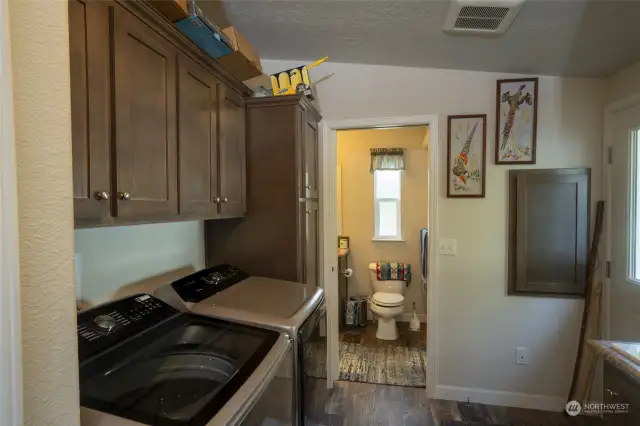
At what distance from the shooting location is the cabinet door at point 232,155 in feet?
5.48

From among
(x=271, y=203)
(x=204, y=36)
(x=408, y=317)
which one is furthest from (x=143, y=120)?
(x=408, y=317)

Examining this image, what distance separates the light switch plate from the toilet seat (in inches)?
46.9

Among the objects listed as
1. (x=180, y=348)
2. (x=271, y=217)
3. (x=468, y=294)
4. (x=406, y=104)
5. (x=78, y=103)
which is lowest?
(x=468, y=294)

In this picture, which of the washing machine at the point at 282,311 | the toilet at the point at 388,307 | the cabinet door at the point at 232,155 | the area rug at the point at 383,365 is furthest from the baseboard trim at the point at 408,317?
the cabinet door at the point at 232,155

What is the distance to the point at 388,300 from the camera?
342 cm

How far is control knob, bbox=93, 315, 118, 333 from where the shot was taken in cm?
105

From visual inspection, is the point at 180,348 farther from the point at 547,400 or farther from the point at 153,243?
the point at 547,400

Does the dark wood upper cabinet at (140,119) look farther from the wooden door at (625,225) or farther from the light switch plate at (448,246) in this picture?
the wooden door at (625,225)

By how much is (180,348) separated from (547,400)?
98.8 inches

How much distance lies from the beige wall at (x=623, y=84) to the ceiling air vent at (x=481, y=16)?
927mm

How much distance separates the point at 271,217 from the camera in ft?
6.40

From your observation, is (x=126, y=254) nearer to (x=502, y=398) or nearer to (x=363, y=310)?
(x=502, y=398)

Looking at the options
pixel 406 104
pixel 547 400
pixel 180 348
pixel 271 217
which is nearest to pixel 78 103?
pixel 180 348

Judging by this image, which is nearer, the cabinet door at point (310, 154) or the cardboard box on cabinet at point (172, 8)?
the cardboard box on cabinet at point (172, 8)
